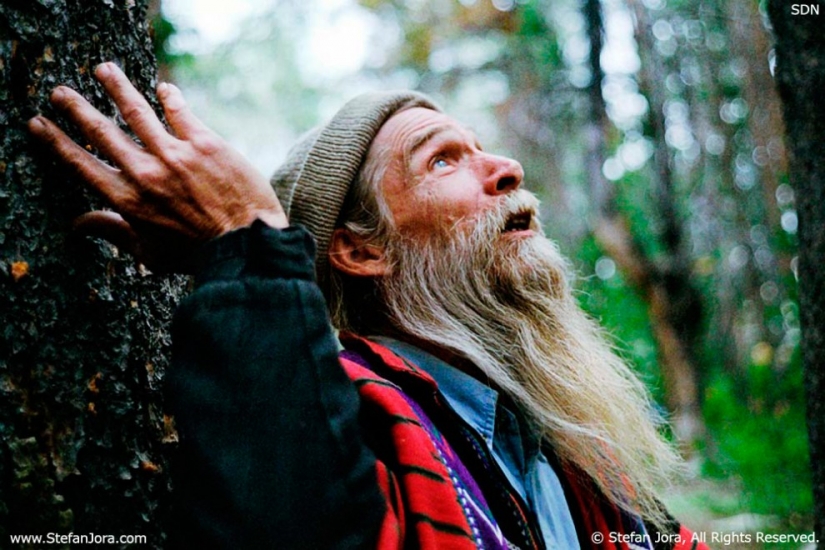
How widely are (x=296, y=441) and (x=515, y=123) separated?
1262 centimetres

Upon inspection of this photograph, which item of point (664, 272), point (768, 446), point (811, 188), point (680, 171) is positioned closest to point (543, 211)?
point (680, 171)

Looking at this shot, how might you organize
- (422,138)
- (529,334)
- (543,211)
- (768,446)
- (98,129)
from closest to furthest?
(98,129) < (529,334) < (422,138) < (768,446) < (543,211)

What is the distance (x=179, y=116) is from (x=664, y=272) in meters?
8.22

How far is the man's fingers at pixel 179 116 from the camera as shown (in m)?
1.17

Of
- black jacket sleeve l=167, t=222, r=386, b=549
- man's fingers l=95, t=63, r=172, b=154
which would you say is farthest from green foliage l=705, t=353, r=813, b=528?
man's fingers l=95, t=63, r=172, b=154

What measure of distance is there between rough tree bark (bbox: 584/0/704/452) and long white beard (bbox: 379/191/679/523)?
6293 millimetres

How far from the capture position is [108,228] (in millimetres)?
1205

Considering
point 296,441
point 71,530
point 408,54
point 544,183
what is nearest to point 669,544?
point 296,441

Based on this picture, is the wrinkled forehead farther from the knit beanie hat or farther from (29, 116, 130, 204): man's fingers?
(29, 116, 130, 204): man's fingers

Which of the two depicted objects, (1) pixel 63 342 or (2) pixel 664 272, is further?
(2) pixel 664 272

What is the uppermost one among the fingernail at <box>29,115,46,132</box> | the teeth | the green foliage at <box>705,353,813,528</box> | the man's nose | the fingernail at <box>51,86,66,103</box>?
the fingernail at <box>51,86,66,103</box>

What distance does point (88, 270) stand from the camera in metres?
1.24

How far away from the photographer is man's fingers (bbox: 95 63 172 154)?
114 cm

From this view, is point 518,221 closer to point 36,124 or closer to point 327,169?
point 327,169
